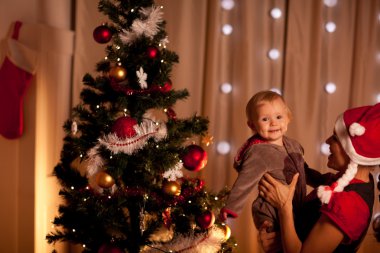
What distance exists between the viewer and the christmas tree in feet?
5.22

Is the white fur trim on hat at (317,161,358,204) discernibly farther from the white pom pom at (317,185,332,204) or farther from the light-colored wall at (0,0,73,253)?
the light-colored wall at (0,0,73,253)

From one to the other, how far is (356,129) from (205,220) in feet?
2.31

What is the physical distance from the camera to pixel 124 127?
5.12 ft

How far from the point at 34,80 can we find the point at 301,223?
1.89 meters

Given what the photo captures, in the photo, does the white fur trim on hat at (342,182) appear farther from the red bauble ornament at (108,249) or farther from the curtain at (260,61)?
the curtain at (260,61)

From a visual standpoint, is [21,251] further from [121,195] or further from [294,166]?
[294,166]

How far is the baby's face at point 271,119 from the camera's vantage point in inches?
66.1

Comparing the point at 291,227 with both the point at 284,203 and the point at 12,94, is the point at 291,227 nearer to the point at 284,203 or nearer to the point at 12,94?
the point at 284,203

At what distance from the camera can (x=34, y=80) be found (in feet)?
8.34

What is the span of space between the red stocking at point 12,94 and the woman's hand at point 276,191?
5.49 ft

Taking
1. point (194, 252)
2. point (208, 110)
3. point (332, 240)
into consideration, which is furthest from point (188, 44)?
point (332, 240)

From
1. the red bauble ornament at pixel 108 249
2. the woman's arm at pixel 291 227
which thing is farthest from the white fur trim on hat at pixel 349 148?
the red bauble ornament at pixel 108 249

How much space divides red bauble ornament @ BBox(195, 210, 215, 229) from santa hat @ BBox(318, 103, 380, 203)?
0.47 m

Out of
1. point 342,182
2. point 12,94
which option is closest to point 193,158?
point 342,182
